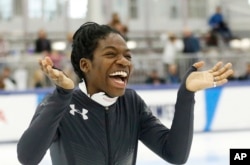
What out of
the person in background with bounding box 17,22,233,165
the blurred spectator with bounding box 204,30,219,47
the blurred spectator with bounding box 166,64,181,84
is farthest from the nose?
the blurred spectator with bounding box 204,30,219,47

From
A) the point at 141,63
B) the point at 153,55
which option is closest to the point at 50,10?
the point at 153,55

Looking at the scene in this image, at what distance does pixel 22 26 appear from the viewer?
17.9 m

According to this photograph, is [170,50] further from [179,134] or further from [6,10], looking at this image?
[179,134]

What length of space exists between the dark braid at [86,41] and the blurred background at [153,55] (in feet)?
9.94

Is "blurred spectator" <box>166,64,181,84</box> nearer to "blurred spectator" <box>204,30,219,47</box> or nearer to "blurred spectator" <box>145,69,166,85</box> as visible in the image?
"blurred spectator" <box>145,69,166,85</box>

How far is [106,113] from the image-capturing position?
2.24 m

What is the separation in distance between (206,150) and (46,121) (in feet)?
19.9

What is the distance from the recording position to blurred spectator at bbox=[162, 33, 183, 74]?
43.3 feet

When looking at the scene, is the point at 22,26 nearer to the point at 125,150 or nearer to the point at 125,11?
the point at 125,11

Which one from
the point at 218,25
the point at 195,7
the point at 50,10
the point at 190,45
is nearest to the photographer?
the point at 190,45

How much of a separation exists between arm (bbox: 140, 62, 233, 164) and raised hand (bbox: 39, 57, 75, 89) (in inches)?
18.8

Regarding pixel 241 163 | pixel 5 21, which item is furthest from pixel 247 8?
pixel 241 163

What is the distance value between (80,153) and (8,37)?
49.7 ft

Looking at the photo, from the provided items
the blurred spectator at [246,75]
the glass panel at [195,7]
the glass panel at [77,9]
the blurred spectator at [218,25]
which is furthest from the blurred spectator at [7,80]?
the glass panel at [195,7]
